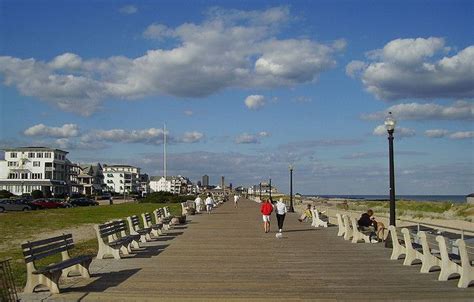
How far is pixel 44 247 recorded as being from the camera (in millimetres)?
10438

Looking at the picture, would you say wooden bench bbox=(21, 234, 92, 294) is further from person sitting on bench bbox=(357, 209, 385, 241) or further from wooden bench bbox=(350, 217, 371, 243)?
person sitting on bench bbox=(357, 209, 385, 241)

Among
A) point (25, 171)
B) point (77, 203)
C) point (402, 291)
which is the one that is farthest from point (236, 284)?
point (25, 171)

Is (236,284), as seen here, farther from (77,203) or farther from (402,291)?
(77,203)

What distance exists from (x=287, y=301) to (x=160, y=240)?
460 inches

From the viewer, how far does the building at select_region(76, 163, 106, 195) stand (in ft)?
491

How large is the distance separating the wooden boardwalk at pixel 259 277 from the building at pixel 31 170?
109 metres

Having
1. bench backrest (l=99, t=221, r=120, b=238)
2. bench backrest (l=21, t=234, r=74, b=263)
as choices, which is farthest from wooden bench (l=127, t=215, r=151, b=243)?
bench backrest (l=21, t=234, r=74, b=263)

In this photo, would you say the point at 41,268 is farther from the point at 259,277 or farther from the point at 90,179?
the point at 90,179

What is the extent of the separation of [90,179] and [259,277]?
14911 centimetres

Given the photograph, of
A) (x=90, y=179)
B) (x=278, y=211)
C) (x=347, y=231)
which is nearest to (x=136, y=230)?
(x=278, y=211)

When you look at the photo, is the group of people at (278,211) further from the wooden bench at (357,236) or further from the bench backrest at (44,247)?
the bench backrest at (44,247)

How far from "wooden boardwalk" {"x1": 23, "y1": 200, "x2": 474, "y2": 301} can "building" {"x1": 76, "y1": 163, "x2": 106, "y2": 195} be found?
13526 cm

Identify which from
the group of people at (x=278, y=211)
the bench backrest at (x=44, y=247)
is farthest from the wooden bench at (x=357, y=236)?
the bench backrest at (x=44, y=247)

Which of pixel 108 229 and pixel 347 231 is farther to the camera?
pixel 347 231
